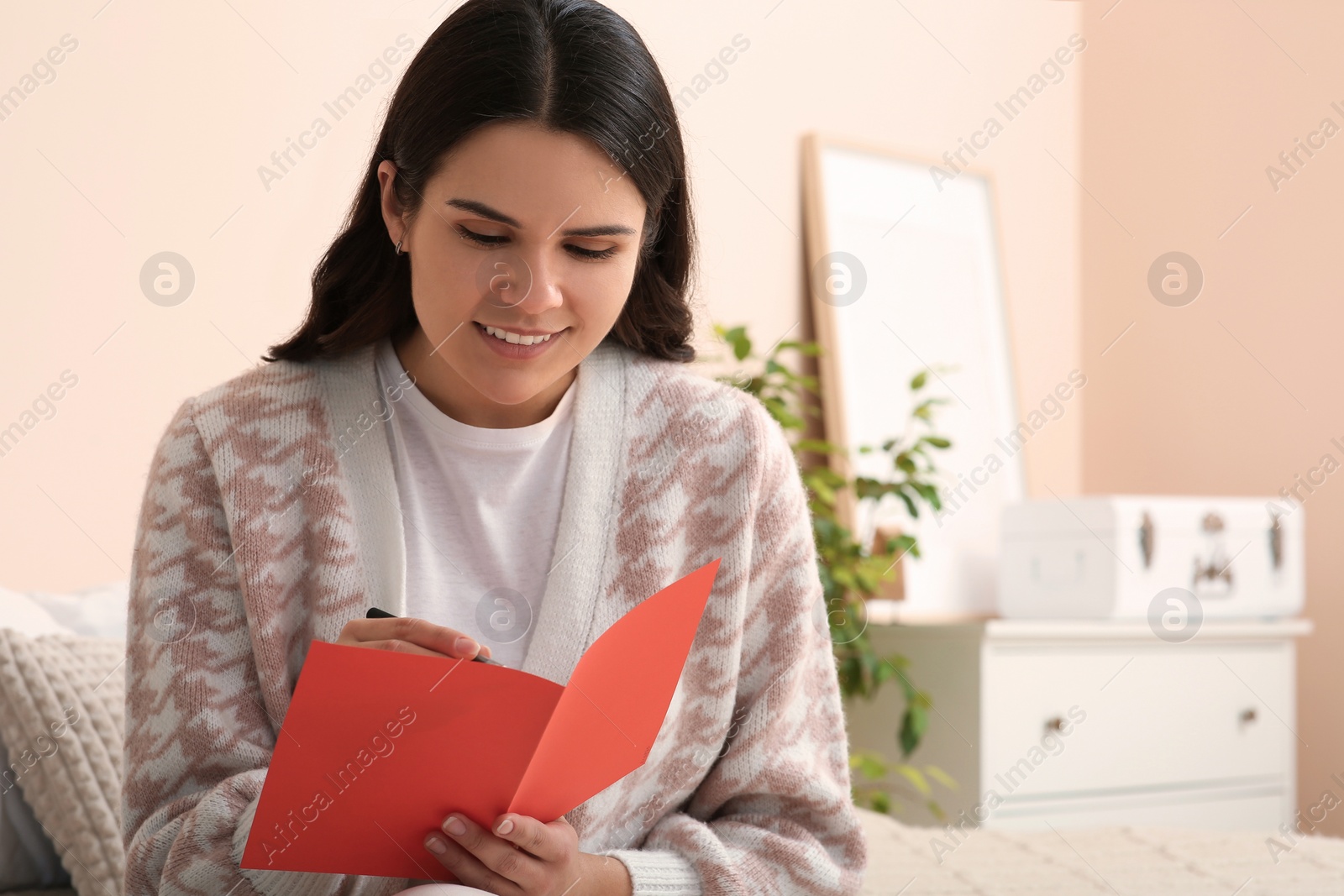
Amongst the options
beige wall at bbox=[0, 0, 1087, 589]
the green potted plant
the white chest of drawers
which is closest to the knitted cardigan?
beige wall at bbox=[0, 0, 1087, 589]

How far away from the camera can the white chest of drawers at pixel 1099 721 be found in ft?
7.92

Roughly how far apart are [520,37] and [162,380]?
1153mm

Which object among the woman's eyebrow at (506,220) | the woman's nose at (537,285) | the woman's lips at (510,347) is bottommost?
the woman's lips at (510,347)

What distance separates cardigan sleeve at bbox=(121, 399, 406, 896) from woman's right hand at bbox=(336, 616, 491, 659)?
184 millimetres

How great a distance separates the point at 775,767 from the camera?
111 cm

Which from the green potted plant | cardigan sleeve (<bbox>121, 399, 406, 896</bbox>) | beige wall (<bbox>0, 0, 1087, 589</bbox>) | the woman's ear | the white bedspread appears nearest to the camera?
cardigan sleeve (<bbox>121, 399, 406, 896</bbox>)

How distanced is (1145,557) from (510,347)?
75.0 inches

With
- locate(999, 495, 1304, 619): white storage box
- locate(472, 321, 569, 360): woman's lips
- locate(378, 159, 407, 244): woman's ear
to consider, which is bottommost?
locate(999, 495, 1304, 619): white storage box

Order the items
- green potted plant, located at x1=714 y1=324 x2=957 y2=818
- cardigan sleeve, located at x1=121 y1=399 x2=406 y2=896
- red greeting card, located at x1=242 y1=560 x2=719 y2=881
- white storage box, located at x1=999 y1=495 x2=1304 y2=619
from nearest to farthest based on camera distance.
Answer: red greeting card, located at x1=242 y1=560 x2=719 y2=881 → cardigan sleeve, located at x1=121 y1=399 x2=406 y2=896 → green potted plant, located at x1=714 y1=324 x2=957 y2=818 → white storage box, located at x1=999 y1=495 x2=1304 y2=619

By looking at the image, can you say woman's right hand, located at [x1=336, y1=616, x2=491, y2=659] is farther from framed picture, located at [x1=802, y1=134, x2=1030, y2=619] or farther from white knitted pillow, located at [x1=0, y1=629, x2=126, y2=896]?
framed picture, located at [x1=802, y1=134, x2=1030, y2=619]

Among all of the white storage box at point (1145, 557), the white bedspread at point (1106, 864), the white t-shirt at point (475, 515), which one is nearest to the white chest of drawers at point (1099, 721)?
the white storage box at point (1145, 557)

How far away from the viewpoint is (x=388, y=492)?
1.11 metres

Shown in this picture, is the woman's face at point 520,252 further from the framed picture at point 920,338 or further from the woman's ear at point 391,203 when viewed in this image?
the framed picture at point 920,338

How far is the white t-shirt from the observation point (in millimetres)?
1129
